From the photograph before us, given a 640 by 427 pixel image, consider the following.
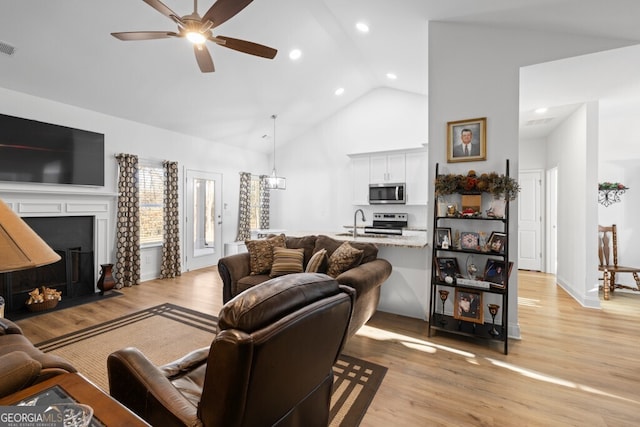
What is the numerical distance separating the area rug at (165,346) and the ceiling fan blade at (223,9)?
2822 millimetres

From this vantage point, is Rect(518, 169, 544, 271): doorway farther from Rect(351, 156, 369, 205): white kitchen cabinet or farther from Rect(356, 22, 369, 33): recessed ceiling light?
Rect(356, 22, 369, 33): recessed ceiling light

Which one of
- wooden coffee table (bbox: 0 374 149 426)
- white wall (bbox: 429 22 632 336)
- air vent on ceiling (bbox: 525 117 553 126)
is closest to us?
wooden coffee table (bbox: 0 374 149 426)

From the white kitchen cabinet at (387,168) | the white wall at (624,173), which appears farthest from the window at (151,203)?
the white wall at (624,173)

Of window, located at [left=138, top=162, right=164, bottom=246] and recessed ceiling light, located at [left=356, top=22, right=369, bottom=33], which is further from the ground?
recessed ceiling light, located at [left=356, top=22, right=369, bottom=33]

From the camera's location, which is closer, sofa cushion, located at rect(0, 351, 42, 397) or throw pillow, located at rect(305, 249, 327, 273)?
sofa cushion, located at rect(0, 351, 42, 397)

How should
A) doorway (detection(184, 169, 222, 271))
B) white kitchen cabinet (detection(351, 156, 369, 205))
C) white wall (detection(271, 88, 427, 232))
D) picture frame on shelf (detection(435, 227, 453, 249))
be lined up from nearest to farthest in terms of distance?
picture frame on shelf (detection(435, 227, 453, 249)) → doorway (detection(184, 169, 222, 271)) → white wall (detection(271, 88, 427, 232)) → white kitchen cabinet (detection(351, 156, 369, 205))

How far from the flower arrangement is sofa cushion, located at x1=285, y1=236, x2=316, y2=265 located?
1.57 metres

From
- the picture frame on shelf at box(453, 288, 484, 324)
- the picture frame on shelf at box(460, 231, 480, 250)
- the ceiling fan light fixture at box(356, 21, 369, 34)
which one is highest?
the ceiling fan light fixture at box(356, 21, 369, 34)

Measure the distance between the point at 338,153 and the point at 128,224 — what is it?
181 inches

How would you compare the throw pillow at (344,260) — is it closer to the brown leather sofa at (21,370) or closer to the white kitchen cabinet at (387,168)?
the brown leather sofa at (21,370)

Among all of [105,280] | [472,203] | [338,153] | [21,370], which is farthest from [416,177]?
[21,370]

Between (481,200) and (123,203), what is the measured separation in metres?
5.11

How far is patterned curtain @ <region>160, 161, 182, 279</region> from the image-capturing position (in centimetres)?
530

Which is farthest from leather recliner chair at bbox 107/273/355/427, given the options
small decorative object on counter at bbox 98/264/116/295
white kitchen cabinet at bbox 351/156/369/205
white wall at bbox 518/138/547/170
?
white wall at bbox 518/138/547/170
